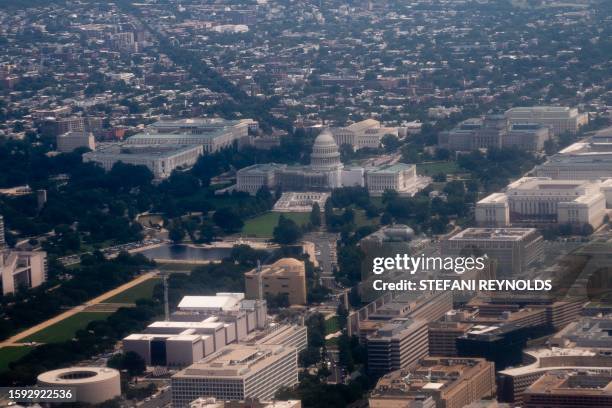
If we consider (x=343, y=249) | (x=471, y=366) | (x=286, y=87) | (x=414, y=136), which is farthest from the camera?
(x=286, y=87)

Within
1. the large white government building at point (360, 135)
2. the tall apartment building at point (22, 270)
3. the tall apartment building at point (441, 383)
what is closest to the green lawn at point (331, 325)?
the tall apartment building at point (441, 383)

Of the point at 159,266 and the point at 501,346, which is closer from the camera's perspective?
the point at 501,346

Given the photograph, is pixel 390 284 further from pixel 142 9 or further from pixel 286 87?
pixel 142 9

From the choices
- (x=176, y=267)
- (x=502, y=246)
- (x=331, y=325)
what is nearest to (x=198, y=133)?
(x=176, y=267)

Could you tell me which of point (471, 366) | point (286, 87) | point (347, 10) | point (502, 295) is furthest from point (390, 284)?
point (347, 10)

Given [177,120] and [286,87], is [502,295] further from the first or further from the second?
[286,87]

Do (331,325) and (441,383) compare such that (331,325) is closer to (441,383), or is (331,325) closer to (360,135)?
(441,383)

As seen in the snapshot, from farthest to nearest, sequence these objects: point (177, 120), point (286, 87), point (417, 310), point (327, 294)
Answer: point (286, 87) < point (177, 120) < point (327, 294) < point (417, 310)

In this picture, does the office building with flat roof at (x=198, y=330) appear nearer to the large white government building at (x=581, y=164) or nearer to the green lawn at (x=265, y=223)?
the green lawn at (x=265, y=223)
